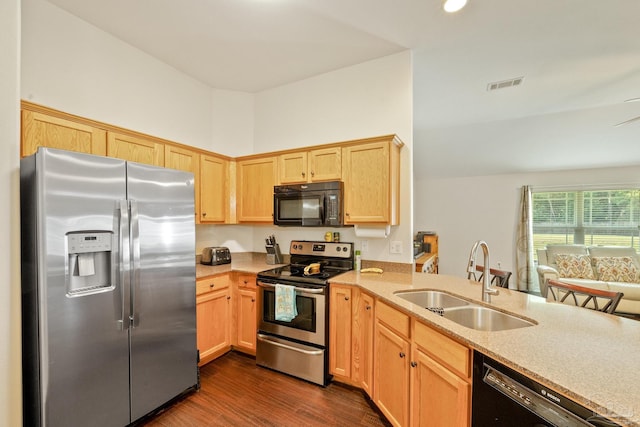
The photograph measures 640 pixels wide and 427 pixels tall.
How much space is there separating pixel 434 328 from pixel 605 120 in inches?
201

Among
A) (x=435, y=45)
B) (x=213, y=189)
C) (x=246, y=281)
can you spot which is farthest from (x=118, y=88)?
(x=435, y=45)

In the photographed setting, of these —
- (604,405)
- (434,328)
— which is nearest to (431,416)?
(434,328)

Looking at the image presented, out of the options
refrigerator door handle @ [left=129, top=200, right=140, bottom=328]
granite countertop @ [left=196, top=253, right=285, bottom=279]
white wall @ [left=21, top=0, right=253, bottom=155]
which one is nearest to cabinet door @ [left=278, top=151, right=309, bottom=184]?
white wall @ [left=21, top=0, right=253, bottom=155]

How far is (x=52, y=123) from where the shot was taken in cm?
196

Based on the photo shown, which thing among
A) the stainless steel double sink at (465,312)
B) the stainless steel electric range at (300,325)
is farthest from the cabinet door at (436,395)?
the stainless steel electric range at (300,325)

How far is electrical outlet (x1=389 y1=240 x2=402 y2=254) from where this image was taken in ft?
9.07

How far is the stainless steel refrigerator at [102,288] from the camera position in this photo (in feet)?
4.95

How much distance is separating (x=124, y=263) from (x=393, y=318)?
1869 mm

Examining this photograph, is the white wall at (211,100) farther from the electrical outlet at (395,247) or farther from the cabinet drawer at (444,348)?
A: the cabinet drawer at (444,348)

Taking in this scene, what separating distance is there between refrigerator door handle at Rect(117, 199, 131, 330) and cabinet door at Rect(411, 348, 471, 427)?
6.23 ft

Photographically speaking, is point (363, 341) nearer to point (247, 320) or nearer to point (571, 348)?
point (247, 320)

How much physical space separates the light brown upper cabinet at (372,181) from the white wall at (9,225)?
2.29 meters

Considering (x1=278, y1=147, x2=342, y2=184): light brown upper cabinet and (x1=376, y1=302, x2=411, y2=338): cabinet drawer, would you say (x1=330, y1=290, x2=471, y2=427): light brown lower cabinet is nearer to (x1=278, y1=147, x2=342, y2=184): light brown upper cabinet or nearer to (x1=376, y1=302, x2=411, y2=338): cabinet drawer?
(x1=376, y1=302, x2=411, y2=338): cabinet drawer

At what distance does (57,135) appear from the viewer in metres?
1.99
